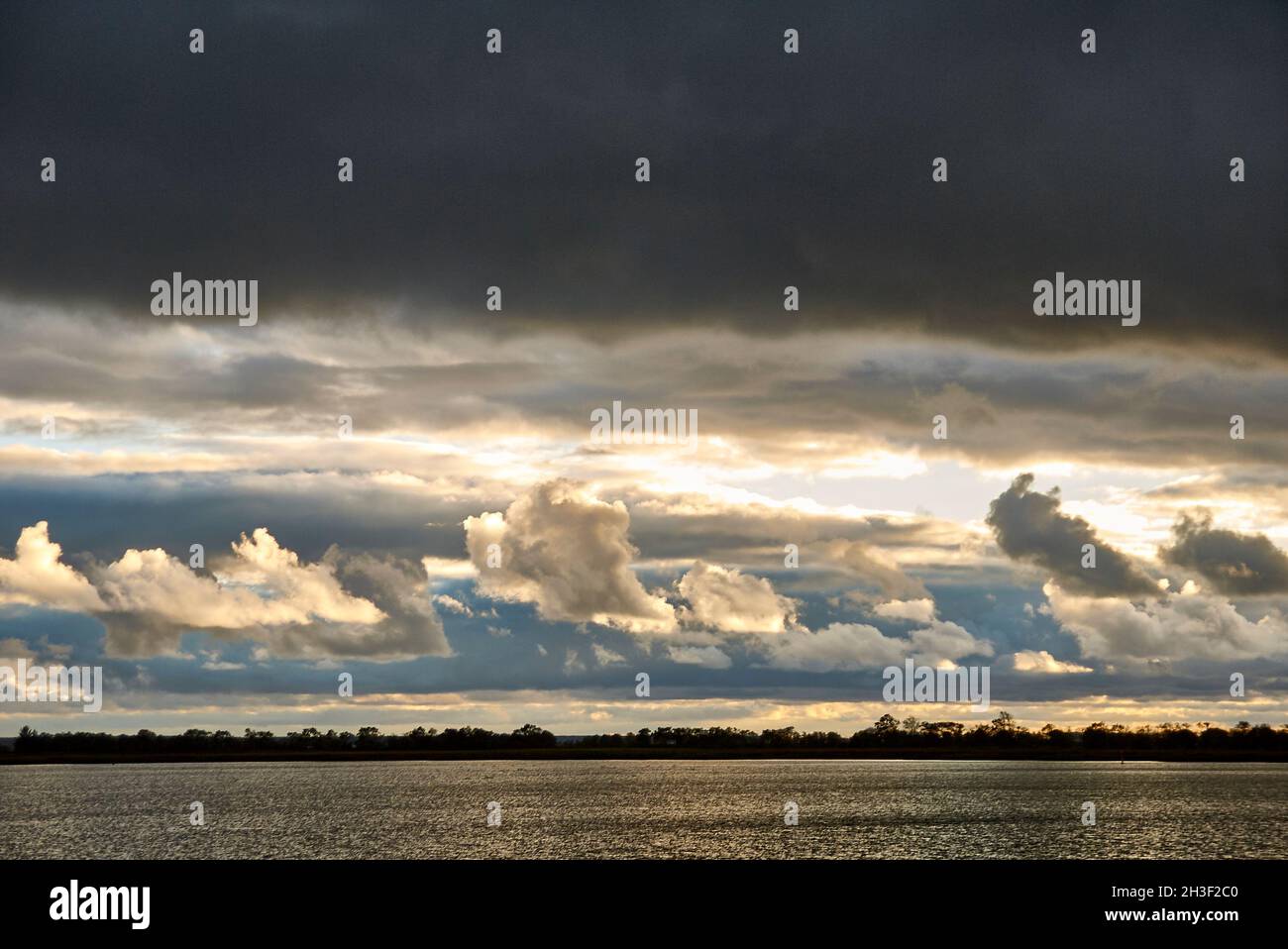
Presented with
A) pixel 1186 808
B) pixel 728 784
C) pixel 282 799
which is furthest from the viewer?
pixel 728 784

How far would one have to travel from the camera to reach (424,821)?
106 meters

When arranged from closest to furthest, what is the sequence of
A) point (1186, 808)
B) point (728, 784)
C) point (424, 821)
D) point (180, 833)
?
point (180, 833) < point (424, 821) < point (1186, 808) < point (728, 784)
